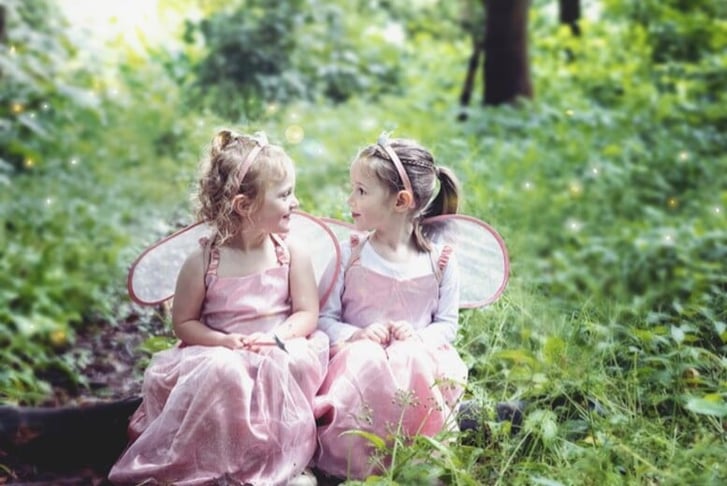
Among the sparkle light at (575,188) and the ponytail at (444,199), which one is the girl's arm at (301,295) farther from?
the sparkle light at (575,188)

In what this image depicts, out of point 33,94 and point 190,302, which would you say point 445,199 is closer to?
point 190,302

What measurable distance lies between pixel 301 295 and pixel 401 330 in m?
0.34

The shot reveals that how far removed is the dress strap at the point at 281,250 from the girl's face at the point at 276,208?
0.09m

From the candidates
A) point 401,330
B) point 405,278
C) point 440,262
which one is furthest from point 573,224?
point 401,330

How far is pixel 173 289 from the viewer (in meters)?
3.26

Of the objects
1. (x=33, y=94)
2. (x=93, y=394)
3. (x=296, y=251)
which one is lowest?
(x=93, y=394)

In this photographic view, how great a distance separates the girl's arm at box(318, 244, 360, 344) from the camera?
310 cm

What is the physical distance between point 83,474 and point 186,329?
578 mm

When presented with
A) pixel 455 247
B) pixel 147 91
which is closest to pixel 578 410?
pixel 455 247

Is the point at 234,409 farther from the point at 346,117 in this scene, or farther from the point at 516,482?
the point at 346,117

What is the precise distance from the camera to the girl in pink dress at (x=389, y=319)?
9.23 feet

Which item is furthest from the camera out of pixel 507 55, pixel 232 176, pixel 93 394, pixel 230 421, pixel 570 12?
pixel 570 12

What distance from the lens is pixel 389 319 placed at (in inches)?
123

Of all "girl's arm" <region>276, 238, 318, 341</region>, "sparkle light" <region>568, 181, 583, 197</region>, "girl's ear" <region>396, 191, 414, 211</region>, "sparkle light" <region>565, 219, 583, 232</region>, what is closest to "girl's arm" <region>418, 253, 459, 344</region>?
"girl's ear" <region>396, 191, 414, 211</region>
